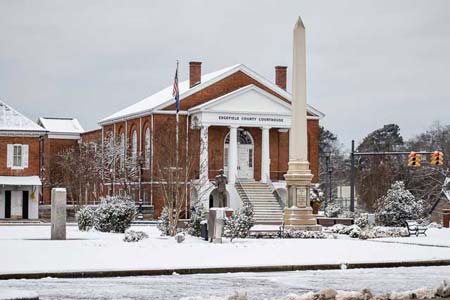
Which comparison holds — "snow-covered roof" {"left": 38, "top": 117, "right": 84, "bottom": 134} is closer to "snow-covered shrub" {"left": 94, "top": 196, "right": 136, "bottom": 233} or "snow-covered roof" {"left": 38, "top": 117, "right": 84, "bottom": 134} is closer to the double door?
the double door

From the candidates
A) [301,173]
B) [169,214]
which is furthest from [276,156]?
[169,214]

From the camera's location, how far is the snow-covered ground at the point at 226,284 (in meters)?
16.0

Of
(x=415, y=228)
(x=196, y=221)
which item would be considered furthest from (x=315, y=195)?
(x=196, y=221)

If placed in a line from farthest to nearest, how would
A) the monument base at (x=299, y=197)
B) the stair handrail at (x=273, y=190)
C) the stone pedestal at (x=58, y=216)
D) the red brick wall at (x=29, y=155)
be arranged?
the red brick wall at (x=29, y=155) < the stair handrail at (x=273, y=190) < the monument base at (x=299, y=197) < the stone pedestal at (x=58, y=216)

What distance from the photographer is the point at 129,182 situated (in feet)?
204

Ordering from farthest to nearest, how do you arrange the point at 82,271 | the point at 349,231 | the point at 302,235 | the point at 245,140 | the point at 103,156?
1. the point at 103,156
2. the point at 245,140
3. the point at 349,231
4. the point at 302,235
5. the point at 82,271

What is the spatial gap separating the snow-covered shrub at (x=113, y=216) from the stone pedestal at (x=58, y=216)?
421 centimetres

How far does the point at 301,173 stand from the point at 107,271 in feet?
65.6

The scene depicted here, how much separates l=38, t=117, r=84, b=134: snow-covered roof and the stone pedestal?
5170 centimetres

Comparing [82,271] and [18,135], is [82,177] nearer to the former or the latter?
[18,135]

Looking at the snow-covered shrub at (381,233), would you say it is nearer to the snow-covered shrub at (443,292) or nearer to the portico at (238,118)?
the snow-covered shrub at (443,292)

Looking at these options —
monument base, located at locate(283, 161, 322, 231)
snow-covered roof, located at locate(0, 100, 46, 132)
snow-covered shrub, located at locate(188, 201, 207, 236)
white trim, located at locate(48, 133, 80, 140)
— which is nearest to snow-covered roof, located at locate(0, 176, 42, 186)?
snow-covered roof, located at locate(0, 100, 46, 132)

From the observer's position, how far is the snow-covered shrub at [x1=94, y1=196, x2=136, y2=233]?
3553 centimetres

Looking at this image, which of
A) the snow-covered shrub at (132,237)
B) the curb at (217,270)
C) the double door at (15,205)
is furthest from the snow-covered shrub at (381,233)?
the double door at (15,205)
